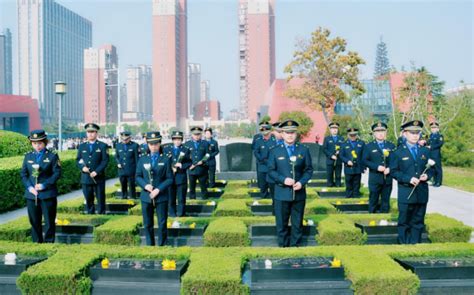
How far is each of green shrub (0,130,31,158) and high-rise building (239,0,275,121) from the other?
9333cm

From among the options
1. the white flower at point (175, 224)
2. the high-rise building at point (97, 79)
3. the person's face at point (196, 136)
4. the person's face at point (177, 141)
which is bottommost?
the white flower at point (175, 224)

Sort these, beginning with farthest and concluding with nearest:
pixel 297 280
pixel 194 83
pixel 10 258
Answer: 1. pixel 194 83
2. pixel 10 258
3. pixel 297 280

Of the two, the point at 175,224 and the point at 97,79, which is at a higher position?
the point at 97,79

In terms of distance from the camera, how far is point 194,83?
174500 millimetres

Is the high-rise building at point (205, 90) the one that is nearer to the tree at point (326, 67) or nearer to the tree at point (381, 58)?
the tree at point (381, 58)

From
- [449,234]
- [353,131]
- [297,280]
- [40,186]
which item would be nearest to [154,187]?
[40,186]

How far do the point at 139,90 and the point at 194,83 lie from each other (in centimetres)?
3338

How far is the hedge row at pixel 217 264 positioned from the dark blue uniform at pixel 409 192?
29.6 inches

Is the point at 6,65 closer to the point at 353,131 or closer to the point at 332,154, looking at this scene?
the point at 332,154

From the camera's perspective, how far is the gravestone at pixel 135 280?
15.8 ft

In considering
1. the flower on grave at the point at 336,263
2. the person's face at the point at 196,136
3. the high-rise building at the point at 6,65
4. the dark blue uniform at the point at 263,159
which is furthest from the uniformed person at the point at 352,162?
the high-rise building at the point at 6,65

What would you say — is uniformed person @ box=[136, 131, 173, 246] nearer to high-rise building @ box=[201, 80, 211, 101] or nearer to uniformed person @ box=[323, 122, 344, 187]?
uniformed person @ box=[323, 122, 344, 187]

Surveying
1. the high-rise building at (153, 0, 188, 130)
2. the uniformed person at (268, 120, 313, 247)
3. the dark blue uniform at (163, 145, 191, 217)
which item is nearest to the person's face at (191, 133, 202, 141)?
the dark blue uniform at (163, 145, 191, 217)

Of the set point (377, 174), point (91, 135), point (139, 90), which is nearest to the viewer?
point (377, 174)
